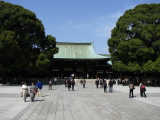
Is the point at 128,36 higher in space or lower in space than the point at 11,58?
higher

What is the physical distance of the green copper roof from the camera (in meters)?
44.4

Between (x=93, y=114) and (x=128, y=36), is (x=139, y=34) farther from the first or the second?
(x=93, y=114)

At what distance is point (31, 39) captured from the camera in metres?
30.9

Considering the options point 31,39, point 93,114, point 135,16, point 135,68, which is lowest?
point 93,114

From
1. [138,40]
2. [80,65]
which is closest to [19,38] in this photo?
[80,65]

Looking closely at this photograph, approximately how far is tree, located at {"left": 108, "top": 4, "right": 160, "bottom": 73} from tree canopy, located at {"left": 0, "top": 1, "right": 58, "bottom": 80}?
1254 centimetres

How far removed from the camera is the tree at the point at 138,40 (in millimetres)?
29750

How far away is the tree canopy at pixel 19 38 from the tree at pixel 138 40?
1254 cm

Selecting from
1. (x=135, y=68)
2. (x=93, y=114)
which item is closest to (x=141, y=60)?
(x=135, y=68)

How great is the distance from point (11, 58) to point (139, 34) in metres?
21.0

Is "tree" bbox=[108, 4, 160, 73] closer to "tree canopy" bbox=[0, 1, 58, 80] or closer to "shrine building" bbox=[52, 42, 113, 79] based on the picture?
"shrine building" bbox=[52, 42, 113, 79]

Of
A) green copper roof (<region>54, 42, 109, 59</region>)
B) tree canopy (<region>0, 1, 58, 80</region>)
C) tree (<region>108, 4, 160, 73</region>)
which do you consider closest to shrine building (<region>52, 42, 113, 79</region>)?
green copper roof (<region>54, 42, 109, 59</region>)

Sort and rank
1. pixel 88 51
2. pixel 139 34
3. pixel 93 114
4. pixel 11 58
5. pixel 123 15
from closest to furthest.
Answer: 1. pixel 93 114
2. pixel 11 58
3. pixel 139 34
4. pixel 123 15
5. pixel 88 51

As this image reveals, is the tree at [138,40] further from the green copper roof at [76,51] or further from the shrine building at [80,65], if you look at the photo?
the green copper roof at [76,51]
